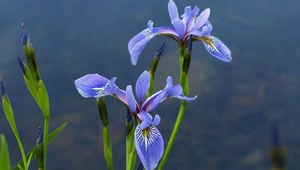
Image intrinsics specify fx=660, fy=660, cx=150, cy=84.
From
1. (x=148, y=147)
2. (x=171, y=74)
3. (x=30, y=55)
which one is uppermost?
(x=30, y=55)

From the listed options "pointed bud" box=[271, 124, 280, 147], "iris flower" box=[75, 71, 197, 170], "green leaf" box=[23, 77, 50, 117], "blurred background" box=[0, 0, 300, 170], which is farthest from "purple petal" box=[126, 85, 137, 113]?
"blurred background" box=[0, 0, 300, 170]

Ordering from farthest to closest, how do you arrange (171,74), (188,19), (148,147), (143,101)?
(171,74), (188,19), (143,101), (148,147)

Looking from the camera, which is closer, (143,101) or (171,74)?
(143,101)

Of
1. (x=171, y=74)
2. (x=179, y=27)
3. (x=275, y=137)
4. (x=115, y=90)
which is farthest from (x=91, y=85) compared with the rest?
(x=171, y=74)

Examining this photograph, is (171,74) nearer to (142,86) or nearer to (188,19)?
(188,19)

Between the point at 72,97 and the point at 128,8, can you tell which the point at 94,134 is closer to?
the point at 72,97

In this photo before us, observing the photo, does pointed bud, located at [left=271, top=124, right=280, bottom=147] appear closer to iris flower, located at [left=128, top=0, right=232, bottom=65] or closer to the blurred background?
iris flower, located at [left=128, top=0, right=232, bottom=65]

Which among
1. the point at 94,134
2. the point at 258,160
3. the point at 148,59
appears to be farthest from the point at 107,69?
the point at 258,160
